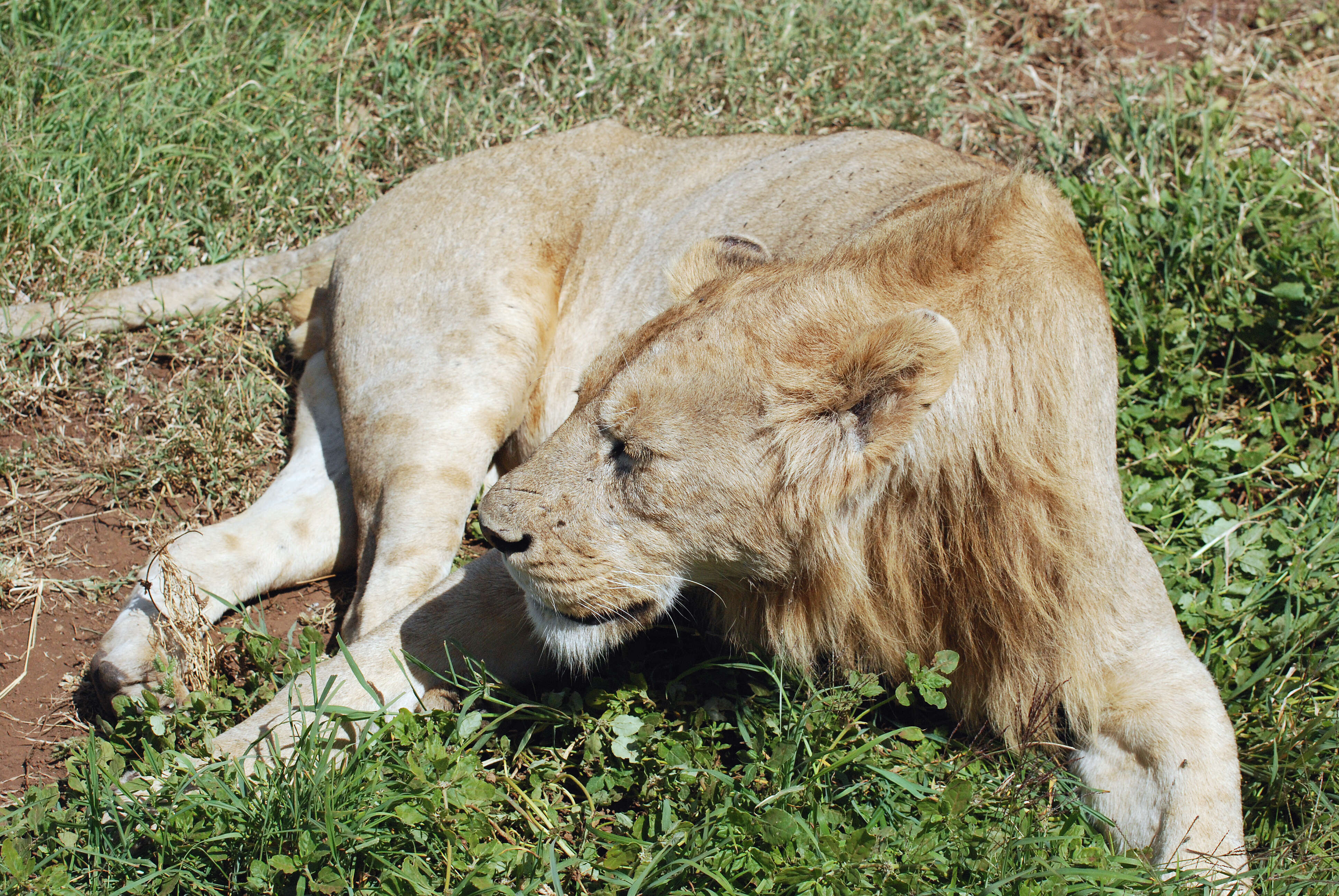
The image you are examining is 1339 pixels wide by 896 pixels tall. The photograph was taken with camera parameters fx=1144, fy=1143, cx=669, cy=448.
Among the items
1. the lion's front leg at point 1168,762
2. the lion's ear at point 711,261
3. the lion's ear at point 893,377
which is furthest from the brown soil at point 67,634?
the lion's front leg at point 1168,762

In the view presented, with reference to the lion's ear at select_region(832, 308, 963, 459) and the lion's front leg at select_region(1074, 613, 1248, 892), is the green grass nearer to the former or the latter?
the lion's front leg at select_region(1074, 613, 1248, 892)

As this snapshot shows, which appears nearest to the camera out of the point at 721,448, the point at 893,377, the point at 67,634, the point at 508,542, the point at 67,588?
the point at 893,377

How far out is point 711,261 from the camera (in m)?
2.88

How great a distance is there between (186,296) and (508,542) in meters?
2.33

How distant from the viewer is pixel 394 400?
11.6ft

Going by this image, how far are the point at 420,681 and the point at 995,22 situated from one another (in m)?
4.67

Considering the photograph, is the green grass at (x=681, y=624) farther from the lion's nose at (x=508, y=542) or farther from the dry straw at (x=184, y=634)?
the lion's nose at (x=508, y=542)

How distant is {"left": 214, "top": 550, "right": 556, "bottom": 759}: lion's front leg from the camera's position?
113 inches

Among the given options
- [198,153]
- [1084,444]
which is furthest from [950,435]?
Result: [198,153]

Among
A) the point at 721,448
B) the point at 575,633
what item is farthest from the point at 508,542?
the point at 721,448

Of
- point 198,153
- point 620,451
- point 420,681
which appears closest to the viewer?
point 620,451

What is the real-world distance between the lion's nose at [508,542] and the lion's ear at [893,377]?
762 mm

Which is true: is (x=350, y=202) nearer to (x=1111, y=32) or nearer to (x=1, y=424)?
(x=1, y=424)

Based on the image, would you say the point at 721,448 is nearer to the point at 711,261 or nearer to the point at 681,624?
the point at 711,261
